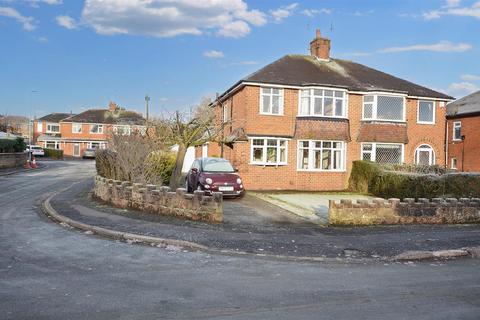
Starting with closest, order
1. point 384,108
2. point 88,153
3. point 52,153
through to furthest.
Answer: point 384,108 → point 52,153 → point 88,153

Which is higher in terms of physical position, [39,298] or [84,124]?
[84,124]

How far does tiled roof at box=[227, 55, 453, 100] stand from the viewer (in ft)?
77.4

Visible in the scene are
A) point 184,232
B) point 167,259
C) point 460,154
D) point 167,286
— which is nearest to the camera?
point 167,286

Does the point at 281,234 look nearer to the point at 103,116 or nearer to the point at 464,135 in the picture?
the point at 464,135

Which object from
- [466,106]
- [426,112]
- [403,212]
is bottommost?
[403,212]

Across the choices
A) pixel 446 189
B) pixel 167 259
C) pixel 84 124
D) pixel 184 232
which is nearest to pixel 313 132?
pixel 446 189

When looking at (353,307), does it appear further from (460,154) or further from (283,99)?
(460,154)

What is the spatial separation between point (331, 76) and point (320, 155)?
449 cm

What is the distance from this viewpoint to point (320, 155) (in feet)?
79.3

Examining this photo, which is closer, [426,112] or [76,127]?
[426,112]

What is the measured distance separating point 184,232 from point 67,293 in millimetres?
4795

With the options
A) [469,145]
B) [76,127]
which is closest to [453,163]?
[469,145]

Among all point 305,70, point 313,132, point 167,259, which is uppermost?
point 305,70

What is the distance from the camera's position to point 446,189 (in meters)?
18.0
